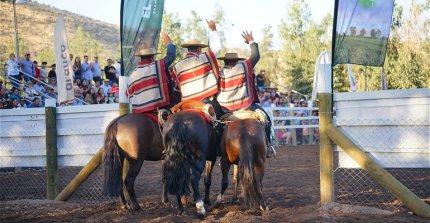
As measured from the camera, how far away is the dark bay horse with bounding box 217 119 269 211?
7652 mm

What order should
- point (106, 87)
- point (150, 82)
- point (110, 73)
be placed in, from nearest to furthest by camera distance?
point (150, 82)
point (106, 87)
point (110, 73)

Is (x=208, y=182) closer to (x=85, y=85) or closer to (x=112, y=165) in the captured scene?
(x=112, y=165)

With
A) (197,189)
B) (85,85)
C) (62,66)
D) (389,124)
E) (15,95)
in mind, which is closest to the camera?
(389,124)

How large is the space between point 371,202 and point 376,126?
133 cm

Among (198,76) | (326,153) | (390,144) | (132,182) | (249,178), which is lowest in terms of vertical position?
(132,182)

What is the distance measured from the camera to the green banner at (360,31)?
7875 mm

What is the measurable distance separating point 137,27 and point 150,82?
1.22 metres

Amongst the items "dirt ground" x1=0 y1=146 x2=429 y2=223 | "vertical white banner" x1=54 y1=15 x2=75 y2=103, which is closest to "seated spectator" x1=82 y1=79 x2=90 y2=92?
"vertical white banner" x1=54 y1=15 x2=75 y2=103

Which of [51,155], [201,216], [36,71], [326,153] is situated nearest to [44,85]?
[36,71]

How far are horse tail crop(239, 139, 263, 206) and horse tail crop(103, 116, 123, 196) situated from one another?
5.76 feet

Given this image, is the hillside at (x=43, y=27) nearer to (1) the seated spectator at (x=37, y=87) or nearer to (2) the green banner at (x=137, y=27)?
(1) the seated spectator at (x=37, y=87)

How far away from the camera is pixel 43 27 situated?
110625 mm

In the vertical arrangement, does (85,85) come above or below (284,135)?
above

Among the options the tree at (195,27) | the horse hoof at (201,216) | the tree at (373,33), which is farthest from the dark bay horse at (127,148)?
the tree at (195,27)
